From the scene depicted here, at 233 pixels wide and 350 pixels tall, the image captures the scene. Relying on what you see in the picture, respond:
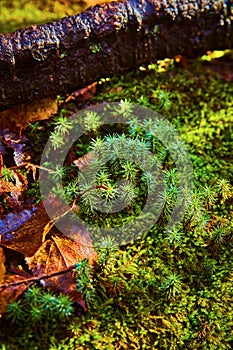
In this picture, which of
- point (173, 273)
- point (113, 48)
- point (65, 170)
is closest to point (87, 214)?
point (65, 170)

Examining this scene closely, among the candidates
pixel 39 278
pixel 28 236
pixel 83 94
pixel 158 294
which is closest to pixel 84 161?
pixel 28 236

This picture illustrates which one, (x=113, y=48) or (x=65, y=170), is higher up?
(x=113, y=48)

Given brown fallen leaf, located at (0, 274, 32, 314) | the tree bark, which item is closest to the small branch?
brown fallen leaf, located at (0, 274, 32, 314)

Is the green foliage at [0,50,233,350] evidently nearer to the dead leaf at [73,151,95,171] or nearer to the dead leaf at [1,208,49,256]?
the dead leaf at [73,151,95,171]

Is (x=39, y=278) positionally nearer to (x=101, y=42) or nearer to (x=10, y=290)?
(x=10, y=290)

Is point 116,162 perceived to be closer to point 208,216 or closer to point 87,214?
point 87,214

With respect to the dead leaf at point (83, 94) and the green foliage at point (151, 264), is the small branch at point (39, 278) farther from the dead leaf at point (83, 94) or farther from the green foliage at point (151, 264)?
the dead leaf at point (83, 94)
